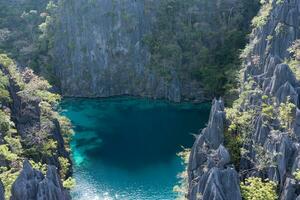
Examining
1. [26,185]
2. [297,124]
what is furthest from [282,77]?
[26,185]

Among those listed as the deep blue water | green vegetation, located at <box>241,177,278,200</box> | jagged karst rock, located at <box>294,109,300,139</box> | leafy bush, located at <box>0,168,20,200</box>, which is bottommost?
the deep blue water

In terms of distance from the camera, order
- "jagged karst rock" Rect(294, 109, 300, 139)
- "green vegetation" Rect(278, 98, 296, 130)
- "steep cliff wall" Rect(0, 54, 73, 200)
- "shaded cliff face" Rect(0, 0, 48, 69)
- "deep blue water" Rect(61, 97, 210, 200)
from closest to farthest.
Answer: "steep cliff wall" Rect(0, 54, 73, 200)
"jagged karst rock" Rect(294, 109, 300, 139)
"green vegetation" Rect(278, 98, 296, 130)
"deep blue water" Rect(61, 97, 210, 200)
"shaded cliff face" Rect(0, 0, 48, 69)

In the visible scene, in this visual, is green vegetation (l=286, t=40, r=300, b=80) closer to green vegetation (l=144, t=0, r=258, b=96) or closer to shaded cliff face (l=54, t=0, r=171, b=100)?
green vegetation (l=144, t=0, r=258, b=96)

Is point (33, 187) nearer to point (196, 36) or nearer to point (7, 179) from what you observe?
point (7, 179)

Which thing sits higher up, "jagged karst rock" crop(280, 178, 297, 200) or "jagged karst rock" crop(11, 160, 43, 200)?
"jagged karst rock" crop(11, 160, 43, 200)

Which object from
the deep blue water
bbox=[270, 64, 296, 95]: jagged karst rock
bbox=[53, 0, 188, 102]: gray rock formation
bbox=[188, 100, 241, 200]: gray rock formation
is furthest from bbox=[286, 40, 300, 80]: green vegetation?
bbox=[53, 0, 188, 102]: gray rock formation

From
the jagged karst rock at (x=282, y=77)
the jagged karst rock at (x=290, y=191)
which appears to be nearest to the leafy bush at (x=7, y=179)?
the jagged karst rock at (x=290, y=191)

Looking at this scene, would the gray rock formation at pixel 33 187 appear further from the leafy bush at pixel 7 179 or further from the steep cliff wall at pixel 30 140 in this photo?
the leafy bush at pixel 7 179
